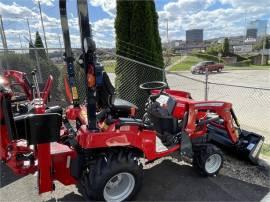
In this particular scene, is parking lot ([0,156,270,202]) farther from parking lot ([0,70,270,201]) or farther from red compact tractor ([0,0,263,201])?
red compact tractor ([0,0,263,201])

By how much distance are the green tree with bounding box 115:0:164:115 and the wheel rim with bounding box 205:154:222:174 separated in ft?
9.61

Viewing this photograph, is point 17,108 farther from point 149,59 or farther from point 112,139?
point 149,59

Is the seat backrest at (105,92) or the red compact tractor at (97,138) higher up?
the seat backrest at (105,92)

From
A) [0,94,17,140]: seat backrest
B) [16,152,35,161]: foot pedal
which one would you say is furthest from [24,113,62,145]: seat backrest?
[16,152,35,161]: foot pedal

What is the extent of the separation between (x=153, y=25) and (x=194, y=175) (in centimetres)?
408

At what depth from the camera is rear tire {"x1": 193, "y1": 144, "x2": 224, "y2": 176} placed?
12.6ft

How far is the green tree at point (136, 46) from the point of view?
254 inches

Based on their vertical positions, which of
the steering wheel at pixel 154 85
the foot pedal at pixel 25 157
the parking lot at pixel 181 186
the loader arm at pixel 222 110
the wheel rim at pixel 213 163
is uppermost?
the steering wheel at pixel 154 85

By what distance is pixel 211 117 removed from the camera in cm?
420

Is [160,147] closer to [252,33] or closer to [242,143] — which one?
[242,143]

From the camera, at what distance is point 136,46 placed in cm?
652

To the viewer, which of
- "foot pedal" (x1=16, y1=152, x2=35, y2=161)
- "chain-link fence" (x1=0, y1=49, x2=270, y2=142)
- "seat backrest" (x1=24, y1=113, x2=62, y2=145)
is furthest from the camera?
"chain-link fence" (x1=0, y1=49, x2=270, y2=142)

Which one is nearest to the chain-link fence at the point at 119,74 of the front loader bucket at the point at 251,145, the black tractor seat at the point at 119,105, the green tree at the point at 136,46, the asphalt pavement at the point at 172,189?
the green tree at the point at 136,46

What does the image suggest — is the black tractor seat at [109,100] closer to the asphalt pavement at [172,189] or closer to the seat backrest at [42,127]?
the seat backrest at [42,127]
